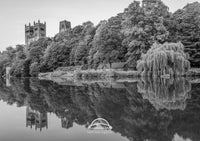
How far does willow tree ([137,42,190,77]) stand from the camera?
26.3m

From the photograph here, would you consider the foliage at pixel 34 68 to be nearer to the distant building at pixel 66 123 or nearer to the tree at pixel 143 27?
the tree at pixel 143 27

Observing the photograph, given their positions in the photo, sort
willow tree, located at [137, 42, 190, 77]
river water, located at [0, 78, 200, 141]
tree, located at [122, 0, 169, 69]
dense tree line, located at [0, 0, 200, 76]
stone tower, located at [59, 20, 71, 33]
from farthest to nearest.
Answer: stone tower, located at [59, 20, 71, 33]
dense tree line, located at [0, 0, 200, 76]
tree, located at [122, 0, 169, 69]
willow tree, located at [137, 42, 190, 77]
river water, located at [0, 78, 200, 141]

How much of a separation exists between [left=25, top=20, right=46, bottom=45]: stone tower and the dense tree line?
187ft

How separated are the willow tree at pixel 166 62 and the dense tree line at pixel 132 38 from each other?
246 inches

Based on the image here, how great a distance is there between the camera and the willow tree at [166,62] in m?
26.3

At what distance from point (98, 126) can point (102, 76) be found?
1162 inches

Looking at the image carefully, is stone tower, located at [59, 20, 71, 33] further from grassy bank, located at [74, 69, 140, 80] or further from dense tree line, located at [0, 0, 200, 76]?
grassy bank, located at [74, 69, 140, 80]

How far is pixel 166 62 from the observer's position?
86.6ft

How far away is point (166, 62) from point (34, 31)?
317 feet

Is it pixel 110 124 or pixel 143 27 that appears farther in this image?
pixel 143 27

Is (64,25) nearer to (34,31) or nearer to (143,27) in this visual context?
(34,31)

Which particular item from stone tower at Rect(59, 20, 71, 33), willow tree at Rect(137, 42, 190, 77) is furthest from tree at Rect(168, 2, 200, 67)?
stone tower at Rect(59, 20, 71, 33)

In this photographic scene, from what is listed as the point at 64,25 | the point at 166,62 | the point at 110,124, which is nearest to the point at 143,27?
the point at 166,62

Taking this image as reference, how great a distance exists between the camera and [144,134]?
559cm
